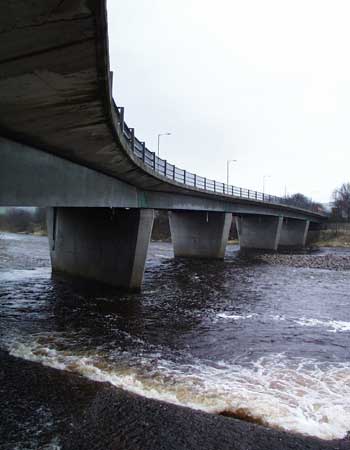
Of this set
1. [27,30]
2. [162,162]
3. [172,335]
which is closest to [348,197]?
[162,162]

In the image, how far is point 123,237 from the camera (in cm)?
2000

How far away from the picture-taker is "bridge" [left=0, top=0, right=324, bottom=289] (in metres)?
4.75

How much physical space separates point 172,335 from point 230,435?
19.5 ft

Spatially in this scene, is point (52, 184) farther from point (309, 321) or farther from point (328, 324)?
point (328, 324)

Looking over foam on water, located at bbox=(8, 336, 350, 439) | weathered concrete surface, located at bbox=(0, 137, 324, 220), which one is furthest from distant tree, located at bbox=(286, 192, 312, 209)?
foam on water, located at bbox=(8, 336, 350, 439)

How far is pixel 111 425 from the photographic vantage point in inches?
255

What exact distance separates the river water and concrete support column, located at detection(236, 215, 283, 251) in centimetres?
3407

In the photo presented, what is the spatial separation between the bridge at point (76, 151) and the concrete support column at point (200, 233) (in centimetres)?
687

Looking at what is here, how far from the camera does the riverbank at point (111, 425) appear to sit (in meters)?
6.02

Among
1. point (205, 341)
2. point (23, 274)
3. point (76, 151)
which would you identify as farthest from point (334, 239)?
point (76, 151)

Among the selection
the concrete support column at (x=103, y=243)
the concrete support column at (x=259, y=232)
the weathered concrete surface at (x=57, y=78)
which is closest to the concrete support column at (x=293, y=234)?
the concrete support column at (x=259, y=232)

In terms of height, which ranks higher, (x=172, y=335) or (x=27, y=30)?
(x=27, y=30)

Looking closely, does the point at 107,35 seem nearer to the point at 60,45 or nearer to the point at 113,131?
the point at 60,45

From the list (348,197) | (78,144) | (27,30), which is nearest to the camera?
(27,30)
